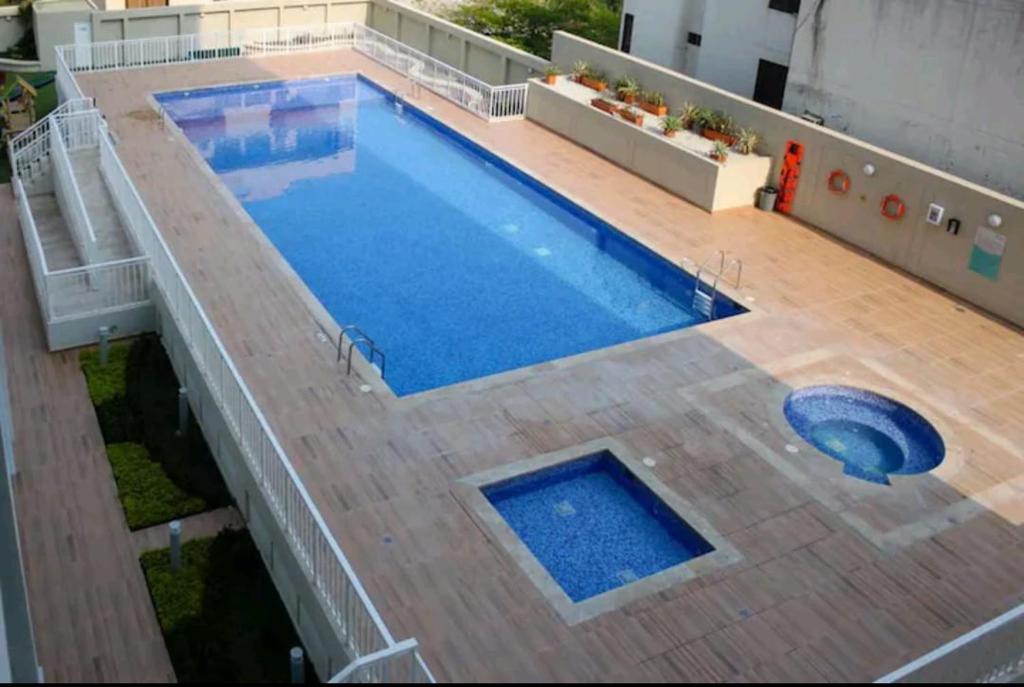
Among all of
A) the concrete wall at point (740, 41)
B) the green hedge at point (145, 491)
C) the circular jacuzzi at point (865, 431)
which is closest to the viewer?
the green hedge at point (145, 491)

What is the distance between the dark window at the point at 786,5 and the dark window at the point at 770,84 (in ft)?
3.26

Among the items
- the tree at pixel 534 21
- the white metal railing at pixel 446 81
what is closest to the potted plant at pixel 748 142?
the white metal railing at pixel 446 81

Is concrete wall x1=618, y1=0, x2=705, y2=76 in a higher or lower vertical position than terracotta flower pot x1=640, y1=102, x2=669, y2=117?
higher

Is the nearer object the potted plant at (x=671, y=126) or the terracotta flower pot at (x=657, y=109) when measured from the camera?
the potted plant at (x=671, y=126)

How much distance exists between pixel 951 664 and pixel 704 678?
6.04 feet

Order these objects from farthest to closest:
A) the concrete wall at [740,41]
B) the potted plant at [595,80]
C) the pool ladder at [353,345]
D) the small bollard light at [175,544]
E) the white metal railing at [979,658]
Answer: the potted plant at [595,80], the concrete wall at [740,41], the pool ladder at [353,345], the small bollard light at [175,544], the white metal railing at [979,658]

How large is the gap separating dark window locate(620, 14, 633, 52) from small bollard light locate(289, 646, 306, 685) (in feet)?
62.2

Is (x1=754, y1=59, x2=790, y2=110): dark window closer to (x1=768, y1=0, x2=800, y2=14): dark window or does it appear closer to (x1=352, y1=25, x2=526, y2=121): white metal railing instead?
(x1=768, y1=0, x2=800, y2=14): dark window

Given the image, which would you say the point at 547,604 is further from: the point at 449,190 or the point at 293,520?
the point at 449,190

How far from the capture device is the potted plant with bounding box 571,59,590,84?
2217 cm

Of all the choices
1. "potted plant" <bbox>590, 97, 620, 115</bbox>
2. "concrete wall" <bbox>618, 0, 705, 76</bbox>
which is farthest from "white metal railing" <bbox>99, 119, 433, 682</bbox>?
"concrete wall" <bbox>618, 0, 705, 76</bbox>

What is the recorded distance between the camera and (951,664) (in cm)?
757

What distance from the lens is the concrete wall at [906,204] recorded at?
1448cm

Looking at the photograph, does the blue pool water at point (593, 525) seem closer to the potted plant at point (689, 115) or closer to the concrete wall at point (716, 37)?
the potted plant at point (689, 115)
